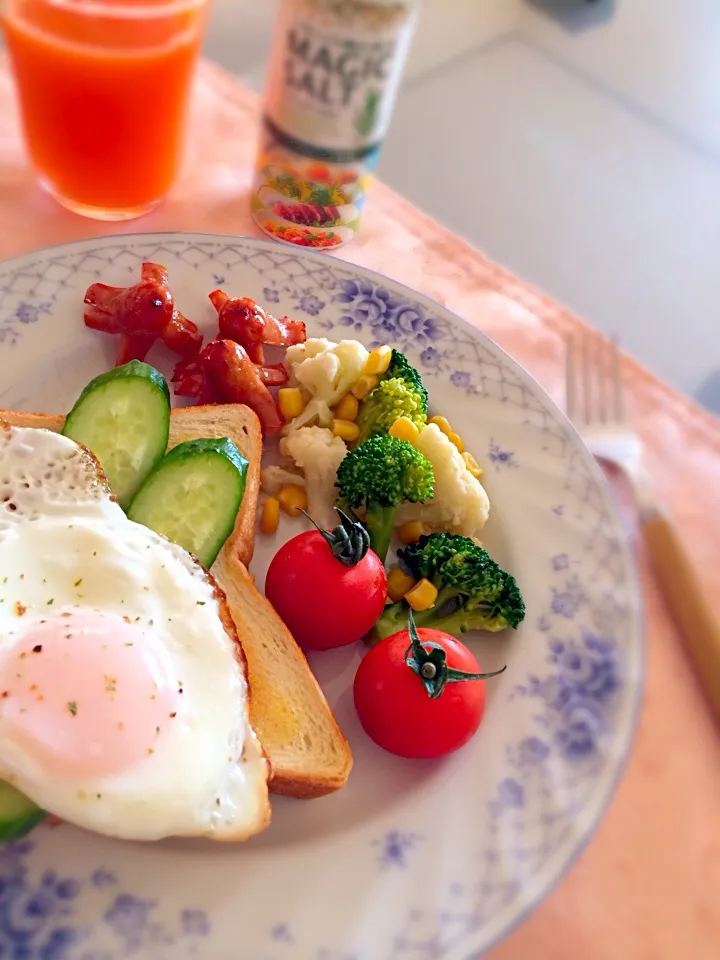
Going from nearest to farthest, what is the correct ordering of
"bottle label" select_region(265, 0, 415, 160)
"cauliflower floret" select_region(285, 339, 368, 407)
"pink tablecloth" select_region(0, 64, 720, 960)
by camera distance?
"pink tablecloth" select_region(0, 64, 720, 960), "bottle label" select_region(265, 0, 415, 160), "cauliflower floret" select_region(285, 339, 368, 407)

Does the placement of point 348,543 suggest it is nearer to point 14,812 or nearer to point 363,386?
point 363,386

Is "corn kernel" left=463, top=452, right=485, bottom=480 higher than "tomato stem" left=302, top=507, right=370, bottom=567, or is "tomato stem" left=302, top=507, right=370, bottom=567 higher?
"tomato stem" left=302, top=507, right=370, bottom=567

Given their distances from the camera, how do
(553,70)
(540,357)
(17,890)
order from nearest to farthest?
1. (17,890)
2. (540,357)
3. (553,70)

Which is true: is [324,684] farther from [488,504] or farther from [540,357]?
[540,357]

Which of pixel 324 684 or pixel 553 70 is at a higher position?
pixel 553 70

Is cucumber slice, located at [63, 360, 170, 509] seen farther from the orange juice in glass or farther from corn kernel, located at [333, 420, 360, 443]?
the orange juice in glass

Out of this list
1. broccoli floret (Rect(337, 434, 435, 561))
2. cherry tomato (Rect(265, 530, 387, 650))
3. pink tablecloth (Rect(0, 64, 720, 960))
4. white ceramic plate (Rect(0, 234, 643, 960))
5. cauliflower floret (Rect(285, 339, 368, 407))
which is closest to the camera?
white ceramic plate (Rect(0, 234, 643, 960))

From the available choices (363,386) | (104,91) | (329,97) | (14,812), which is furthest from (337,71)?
(14,812)

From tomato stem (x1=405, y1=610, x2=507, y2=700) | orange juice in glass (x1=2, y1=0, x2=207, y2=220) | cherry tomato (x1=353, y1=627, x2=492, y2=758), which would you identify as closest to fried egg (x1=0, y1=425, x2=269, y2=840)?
cherry tomato (x1=353, y1=627, x2=492, y2=758)

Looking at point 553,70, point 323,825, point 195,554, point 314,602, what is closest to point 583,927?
point 323,825
